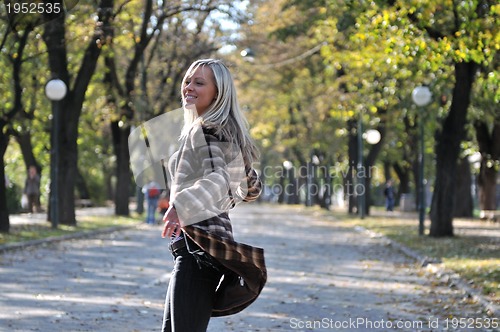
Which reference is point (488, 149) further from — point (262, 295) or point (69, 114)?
point (262, 295)

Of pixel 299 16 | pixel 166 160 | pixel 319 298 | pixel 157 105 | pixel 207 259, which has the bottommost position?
pixel 319 298

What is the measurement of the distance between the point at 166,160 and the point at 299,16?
94.6 feet

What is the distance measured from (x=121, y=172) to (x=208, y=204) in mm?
32145

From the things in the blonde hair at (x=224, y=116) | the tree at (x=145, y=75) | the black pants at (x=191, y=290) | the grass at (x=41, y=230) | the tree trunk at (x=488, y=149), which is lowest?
the grass at (x=41, y=230)

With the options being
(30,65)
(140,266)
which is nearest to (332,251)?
(140,266)

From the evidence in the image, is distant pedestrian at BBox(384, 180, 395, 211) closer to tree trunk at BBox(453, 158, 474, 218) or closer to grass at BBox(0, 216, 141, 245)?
tree trunk at BBox(453, 158, 474, 218)

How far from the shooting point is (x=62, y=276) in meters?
13.5

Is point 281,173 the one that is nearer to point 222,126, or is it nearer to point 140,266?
point 140,266

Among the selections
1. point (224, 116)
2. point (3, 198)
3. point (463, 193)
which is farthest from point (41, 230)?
point (224, 116)

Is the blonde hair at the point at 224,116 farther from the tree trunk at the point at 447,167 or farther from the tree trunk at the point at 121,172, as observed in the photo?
the tree trunk at the point at 121,172

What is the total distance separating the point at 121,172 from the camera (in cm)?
3569

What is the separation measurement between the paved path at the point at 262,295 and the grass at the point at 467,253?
1.43 ft

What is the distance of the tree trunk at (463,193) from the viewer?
37156 mm

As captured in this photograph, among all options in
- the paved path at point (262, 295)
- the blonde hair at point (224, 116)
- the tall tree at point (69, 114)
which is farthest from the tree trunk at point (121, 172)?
the blonde hair at point (224, 116)
